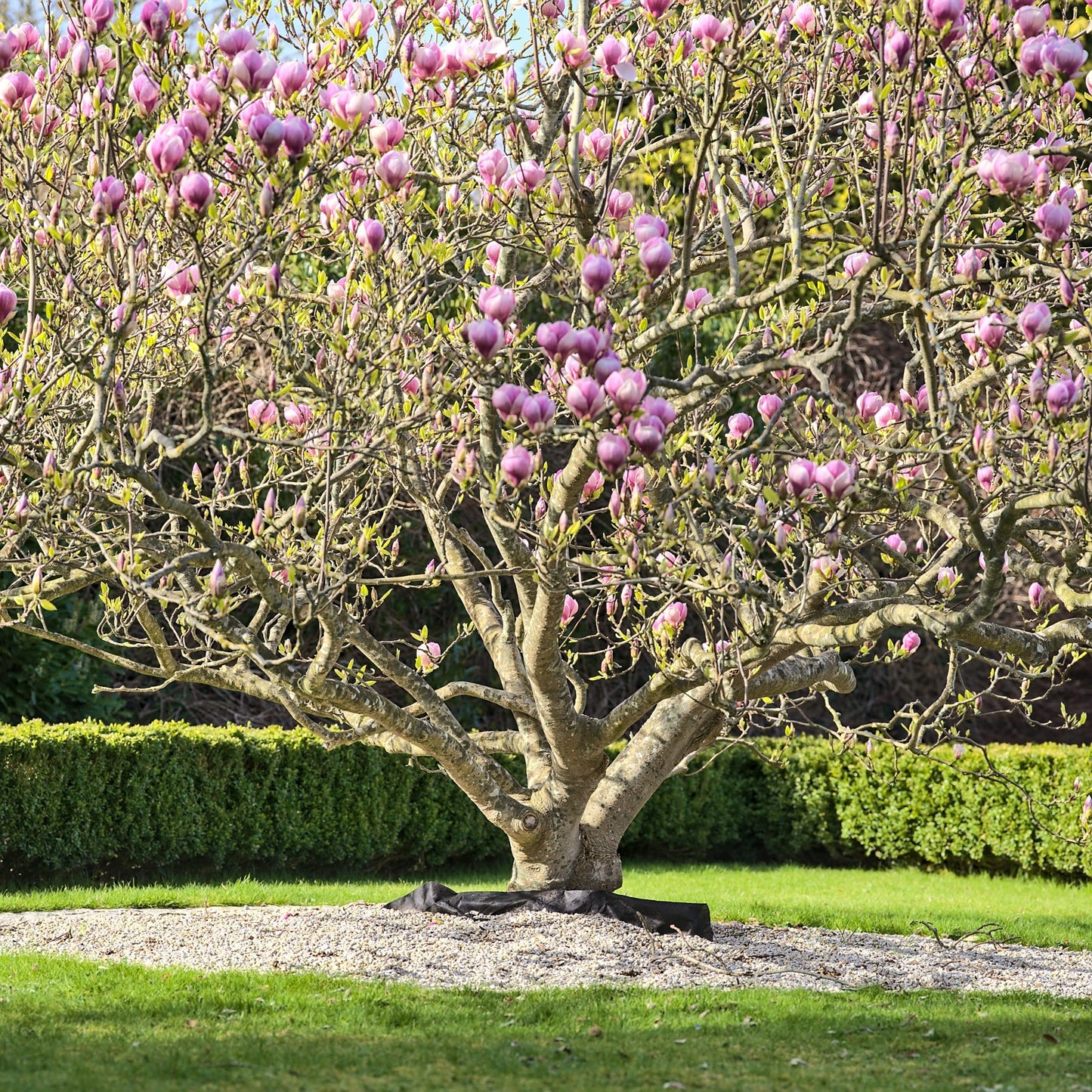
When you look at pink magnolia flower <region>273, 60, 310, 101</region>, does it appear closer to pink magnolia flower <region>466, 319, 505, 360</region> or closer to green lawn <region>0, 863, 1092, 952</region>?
pink magnolia flower <region>466, 319, 505, 360</region>

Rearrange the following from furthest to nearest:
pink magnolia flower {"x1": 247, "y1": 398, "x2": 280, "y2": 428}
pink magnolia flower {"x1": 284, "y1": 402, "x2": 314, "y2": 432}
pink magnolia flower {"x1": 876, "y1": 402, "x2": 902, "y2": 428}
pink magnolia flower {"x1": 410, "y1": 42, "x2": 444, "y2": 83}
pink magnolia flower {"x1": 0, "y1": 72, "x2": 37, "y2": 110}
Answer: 1. pink magnolia flower {"x1": 284, "y1": 402, "x2": 314, "y2": 432}
2. pink magnolia flower {"x1": 247, "y1": 398, "x2": 280, "y2": 428}
3. pink magnolia flower {"x1": 876, "y1": 402, "x2": 902, "y2": 428}
4. pink magnolia flower {"x1": 410, "y1": 42, "x2": 444, "y2": 83}
5. pink magnolia flower {"x1": 0, "y1": 72, "x2": 37, "y2": 110}

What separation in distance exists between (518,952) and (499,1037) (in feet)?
4.57

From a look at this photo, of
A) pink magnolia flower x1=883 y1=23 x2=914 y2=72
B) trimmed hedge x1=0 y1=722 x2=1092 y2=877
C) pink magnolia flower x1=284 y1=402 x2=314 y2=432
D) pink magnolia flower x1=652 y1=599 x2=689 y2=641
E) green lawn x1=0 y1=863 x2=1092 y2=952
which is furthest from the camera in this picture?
trimmed hedge x1=0 y1=722 x2=1092 y2=877

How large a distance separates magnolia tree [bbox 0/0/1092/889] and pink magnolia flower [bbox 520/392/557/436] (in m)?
0.02

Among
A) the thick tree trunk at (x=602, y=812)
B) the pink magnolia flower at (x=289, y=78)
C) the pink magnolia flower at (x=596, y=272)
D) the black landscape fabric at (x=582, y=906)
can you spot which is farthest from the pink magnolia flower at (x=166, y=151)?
the black landscape fabric at (x=582, y=906)

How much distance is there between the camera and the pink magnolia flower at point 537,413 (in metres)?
3.41

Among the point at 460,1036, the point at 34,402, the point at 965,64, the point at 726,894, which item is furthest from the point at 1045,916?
the point at 34,402

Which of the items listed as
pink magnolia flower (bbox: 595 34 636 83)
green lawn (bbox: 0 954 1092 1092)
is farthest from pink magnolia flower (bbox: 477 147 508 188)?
green lawn (bbox: 0 954 1092 1092)

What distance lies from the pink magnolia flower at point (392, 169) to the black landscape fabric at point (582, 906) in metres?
3.90

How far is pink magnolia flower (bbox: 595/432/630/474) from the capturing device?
10.7 feet

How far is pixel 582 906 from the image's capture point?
652 centimetres

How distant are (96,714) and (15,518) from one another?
7.63 meters

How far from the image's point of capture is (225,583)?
3.98 metres

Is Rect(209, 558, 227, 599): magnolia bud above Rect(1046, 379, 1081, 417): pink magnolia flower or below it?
below
